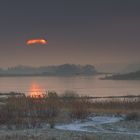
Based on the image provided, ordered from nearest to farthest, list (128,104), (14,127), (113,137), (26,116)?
(113,137)
(14,127)
(26,116)
(128,104)

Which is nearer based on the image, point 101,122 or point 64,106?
point 101,122

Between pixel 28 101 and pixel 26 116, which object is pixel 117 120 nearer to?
pixel 26 116

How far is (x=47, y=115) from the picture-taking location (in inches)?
971

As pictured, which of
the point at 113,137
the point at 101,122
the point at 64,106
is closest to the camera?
the point at 113,137

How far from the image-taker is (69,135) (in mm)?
16422

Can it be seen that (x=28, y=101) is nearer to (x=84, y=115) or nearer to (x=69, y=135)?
(x=84, y=115)

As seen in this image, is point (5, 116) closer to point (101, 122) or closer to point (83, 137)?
point (101, 122)

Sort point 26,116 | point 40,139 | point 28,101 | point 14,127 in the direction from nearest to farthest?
point 40,139
point 14,127
point 26,116
point 28,101

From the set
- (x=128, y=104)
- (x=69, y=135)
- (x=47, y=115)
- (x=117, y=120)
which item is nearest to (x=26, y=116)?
(x=47, y=115)

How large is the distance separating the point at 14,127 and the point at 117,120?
18.7 ft

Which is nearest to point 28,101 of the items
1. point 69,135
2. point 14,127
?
point 14,127

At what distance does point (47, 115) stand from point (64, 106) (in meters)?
5.66

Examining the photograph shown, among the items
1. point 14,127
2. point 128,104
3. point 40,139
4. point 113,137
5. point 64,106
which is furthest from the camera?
point 128,104

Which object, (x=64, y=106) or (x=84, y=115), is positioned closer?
(x=84, y=115)
